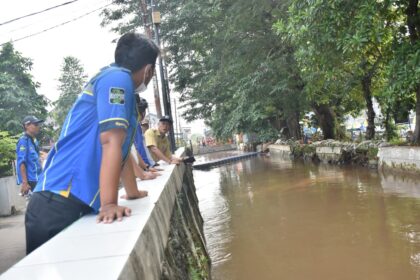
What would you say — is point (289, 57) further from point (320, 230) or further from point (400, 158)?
point (320, 230)

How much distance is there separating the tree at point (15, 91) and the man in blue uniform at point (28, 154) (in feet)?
46.7

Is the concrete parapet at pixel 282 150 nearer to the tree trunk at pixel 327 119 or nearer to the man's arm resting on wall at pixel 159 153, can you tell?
the tree trunk at pixel 327 119

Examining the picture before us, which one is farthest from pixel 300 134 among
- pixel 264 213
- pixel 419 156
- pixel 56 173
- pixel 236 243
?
pixel 56 173

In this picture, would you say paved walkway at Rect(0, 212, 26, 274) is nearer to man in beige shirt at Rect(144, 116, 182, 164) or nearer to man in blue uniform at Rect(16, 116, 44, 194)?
man in blue uniform at Rect(16, 116, 44, 194)

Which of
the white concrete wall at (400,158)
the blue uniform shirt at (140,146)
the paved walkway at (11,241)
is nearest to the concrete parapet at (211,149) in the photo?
the white concrete wall at (400,158)

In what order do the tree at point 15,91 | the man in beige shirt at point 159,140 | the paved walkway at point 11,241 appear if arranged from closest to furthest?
the paved walkway at point 11,241
the man in beige shirt at point 159,140
the tree at point 15,91

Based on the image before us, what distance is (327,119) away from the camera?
845 inches

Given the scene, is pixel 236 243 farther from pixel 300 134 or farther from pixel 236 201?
pixel 300 134

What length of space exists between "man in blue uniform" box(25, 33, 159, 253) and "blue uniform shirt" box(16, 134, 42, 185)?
402cm

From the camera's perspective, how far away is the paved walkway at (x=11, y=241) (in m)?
5.92

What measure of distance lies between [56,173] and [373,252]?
4.69 metres

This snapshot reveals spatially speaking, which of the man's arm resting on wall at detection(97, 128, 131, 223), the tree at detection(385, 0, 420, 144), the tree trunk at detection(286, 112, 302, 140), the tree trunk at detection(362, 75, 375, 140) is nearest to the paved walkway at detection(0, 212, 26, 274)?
the man's arm resting on wall at detection(97, 128, 131, 223)

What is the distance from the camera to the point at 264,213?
913 centimetres

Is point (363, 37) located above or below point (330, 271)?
above
